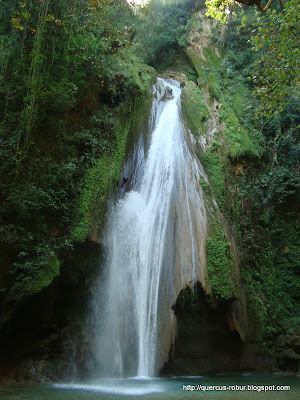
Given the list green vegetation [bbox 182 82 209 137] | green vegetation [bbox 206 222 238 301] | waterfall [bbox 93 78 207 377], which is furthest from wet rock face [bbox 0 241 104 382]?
green vegetation [bbox 182 82 209 137]

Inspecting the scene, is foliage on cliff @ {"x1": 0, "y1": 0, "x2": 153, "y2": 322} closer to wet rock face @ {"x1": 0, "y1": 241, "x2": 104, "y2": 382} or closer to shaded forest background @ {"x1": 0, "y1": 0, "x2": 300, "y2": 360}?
shaded forest background @ {"x1": 0, "y1": 0, "x2": 300, "y2": 360}

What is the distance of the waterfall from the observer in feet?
28.3

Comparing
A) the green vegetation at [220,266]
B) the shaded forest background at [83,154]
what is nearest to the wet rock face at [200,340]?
the green vegetation at [220,266]

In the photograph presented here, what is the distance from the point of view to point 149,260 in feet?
31.7

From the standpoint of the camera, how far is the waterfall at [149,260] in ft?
28.3

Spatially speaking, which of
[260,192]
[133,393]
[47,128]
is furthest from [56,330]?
[260,192]

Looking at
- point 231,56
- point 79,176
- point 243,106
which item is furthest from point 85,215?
point 231,56

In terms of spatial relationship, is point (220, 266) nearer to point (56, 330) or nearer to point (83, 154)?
point (56, 330)

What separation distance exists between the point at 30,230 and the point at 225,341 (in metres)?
6.53

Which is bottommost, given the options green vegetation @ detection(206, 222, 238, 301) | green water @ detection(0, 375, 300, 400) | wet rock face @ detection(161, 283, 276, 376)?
green water @ detection(0, 375, 300, 400)

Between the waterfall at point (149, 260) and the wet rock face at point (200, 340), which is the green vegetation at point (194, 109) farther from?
the wet rock face at point (200, 340)

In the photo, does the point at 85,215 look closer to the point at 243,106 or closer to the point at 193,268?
the point at 193,268

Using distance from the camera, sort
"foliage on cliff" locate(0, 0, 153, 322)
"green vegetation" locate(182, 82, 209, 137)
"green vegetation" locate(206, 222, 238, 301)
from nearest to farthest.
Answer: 1. "foliage on cliff" locate(0, 0, 153, 322)
2. "green vegetation" locate(206, 222, 238, 301)
3. "green vegetation" locate(182, 82, 209, 137)

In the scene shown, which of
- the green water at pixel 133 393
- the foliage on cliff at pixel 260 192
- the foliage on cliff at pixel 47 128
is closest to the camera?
the green water at pixel 133 393
